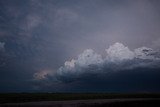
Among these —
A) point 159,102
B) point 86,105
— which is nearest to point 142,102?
point 159,102

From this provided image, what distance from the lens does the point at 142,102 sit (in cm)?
1953

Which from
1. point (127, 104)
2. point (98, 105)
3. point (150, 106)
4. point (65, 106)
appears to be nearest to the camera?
point (65, 106)

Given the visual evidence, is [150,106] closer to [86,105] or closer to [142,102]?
[142,102]

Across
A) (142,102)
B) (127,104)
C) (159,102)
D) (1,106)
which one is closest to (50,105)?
(1,106)

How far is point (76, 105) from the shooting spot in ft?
53.3

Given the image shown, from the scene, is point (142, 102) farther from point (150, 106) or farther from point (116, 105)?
point (116, 105)

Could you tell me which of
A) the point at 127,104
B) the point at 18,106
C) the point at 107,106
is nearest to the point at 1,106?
the point at 18,106

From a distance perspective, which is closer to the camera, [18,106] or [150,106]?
[18,106]

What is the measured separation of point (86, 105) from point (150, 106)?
7.06m

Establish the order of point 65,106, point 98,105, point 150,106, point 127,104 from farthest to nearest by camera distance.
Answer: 1. point 150,106
2. point 127,104
3. point 98,105
4. point 65,106

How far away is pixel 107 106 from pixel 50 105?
15.7 ft

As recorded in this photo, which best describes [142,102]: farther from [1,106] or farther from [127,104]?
[1,106]

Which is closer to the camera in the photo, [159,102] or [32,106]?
[32,106]

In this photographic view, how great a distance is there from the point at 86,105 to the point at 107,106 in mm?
2158
